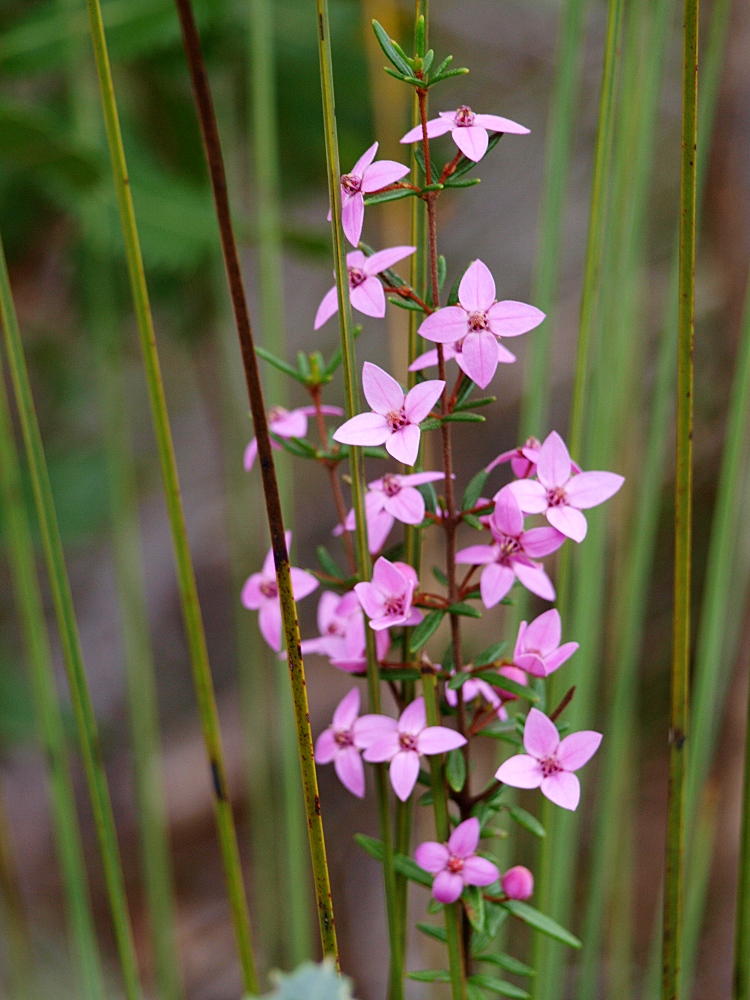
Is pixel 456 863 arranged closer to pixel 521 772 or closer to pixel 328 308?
pixel 521 772

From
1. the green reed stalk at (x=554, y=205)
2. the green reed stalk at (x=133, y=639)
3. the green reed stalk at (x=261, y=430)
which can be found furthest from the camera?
the green reed stalk at (x=133, y=639)

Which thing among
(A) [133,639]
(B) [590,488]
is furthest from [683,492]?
(A) [133,639]

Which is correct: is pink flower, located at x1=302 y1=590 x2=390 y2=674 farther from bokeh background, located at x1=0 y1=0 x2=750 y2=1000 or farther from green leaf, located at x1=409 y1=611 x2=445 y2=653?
bokeh background, located at x1=0 y1=0 x2=750 y2=1000

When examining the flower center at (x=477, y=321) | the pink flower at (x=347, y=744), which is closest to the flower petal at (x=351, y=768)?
the pink flower at (x=347, y=744)

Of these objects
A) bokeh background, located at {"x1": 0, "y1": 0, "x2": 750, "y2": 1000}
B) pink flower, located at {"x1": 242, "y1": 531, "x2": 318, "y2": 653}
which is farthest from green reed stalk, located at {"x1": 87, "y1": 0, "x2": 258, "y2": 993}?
bokeh background, located at {"x1": 0, "y1": 0, "x2": 750, "y2": 1000}

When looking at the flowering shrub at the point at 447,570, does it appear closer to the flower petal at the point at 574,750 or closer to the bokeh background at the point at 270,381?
the flower petal at the point at 574,750

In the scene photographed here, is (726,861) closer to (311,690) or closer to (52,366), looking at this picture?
(311,690)

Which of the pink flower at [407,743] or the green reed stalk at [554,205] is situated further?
the green reed stalk at [554,205]

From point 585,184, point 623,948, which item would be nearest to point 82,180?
point 623,948
